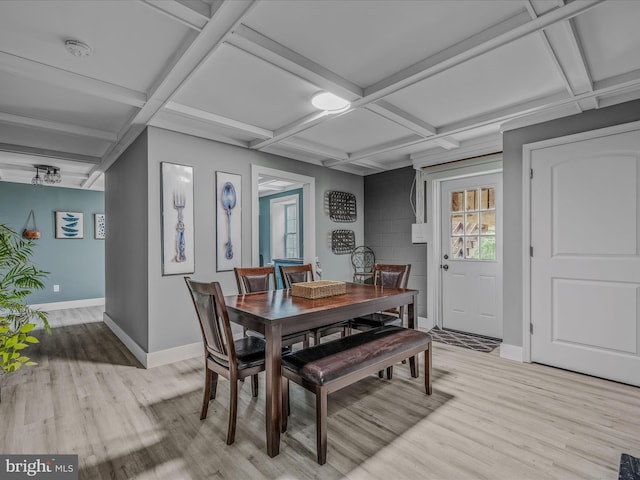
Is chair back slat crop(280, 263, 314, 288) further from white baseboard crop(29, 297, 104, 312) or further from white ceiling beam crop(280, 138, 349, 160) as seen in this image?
white baseboard crop(29, 297, 104, 312)

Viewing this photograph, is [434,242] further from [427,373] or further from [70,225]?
[70,225]

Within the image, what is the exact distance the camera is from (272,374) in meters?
1.83

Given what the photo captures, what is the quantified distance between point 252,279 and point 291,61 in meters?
1.92

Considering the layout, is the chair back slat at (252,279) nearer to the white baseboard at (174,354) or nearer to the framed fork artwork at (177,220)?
the framed fork artwork at (177,220)

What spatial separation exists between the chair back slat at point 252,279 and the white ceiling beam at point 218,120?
1395 mm

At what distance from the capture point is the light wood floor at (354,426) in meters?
1.73

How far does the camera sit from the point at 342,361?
6.45 ft

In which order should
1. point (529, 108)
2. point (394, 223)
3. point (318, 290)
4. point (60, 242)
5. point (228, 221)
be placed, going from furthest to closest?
point (60, 242) → point (394, 223) → point (228, 221) → point (529, 108) → point (318, 290)

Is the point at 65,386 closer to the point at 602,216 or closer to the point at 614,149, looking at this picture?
the point at 602,216

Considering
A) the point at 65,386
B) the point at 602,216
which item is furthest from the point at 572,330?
the point at 65,386

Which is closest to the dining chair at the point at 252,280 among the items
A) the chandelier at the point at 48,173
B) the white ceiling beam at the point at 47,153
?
the white ceiling beam at the point at 47,153

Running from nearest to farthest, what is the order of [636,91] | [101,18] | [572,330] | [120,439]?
[101,18]
[120,439]
[636,91]
[572,330]

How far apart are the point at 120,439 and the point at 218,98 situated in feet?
8.21

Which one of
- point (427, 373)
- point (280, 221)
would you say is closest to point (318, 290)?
point (427, 373)
